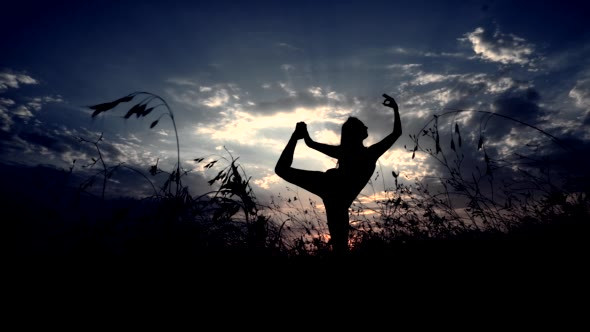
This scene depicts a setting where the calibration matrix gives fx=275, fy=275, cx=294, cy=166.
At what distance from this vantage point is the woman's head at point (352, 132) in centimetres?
261

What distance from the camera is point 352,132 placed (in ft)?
8.55

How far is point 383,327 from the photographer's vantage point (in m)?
1.31

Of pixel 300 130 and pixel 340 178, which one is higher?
pixel 300 130

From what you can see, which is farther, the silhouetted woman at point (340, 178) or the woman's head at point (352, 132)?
the woman's head at point (352, 132)

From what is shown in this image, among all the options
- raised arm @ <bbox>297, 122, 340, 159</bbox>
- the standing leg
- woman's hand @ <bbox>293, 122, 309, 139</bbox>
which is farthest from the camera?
raised arm @ <bbox>297, 122, 340, 159</bbox>

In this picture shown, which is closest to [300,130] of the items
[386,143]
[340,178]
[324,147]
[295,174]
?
[324,147]

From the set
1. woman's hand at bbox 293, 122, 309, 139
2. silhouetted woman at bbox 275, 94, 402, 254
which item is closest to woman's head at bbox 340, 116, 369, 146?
silhouetted woman at bbox 275, 94, 402, 254

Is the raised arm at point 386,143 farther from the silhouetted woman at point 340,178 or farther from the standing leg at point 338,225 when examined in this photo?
the standing leg at point 338,225

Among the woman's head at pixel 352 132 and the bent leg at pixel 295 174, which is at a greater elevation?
the woman's head at pixel 352 132

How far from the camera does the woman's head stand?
2.61 m

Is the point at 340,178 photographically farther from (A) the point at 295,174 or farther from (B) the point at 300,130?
(B) the point at 300,130

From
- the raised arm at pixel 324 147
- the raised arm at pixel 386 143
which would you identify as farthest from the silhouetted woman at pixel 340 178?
the raised arm at pixel 324 147

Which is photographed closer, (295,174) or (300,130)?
(295,174)

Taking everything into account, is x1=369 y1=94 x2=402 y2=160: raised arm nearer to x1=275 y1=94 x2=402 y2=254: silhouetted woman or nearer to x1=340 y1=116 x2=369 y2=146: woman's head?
x1=275 y1=94 x2=402 y2=254: silhouetted woman
